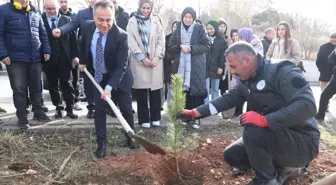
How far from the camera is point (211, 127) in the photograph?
195 inches

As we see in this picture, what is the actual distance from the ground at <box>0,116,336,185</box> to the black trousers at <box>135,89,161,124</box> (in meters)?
0.55

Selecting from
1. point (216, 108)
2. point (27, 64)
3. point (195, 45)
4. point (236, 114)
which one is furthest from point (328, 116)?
point (27, 64)

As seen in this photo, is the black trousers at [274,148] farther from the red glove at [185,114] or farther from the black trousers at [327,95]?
the black trousers at [327,95]

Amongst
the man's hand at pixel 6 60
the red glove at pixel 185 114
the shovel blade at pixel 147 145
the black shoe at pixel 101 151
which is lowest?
the black shoe at pixel 101 151

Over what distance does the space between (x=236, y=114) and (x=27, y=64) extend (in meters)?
3.40

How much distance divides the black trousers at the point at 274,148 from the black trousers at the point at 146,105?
2140 millimetres

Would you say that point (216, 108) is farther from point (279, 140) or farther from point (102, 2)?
point (102, 2)

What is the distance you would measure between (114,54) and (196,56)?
1.53 metres

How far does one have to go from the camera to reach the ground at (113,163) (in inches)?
117

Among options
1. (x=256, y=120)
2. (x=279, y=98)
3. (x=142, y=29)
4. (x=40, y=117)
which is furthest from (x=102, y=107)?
(x=279, y=98)

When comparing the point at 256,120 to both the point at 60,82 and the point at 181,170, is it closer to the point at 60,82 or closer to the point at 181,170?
the point at 181,170

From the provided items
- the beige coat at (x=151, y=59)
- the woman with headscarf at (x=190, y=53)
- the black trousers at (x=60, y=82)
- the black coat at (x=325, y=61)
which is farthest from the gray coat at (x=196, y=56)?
the black coat at (x=325, y=61)

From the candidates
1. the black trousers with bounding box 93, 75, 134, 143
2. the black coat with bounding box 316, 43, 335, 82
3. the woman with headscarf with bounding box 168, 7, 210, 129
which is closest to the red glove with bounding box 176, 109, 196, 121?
the black trousers with bounding box 93, 75, 134, 143

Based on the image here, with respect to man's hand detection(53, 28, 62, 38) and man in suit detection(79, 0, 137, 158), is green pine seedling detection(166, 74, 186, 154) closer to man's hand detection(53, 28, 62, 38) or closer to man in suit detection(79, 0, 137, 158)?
man in suit detection(79, 0, 137, 158)
